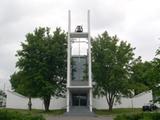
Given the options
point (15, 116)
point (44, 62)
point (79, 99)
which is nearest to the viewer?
point (15, 116)

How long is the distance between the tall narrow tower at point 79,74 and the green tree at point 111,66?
69.8 inches

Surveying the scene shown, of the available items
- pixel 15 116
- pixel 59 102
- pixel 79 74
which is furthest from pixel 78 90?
pixel 15 116

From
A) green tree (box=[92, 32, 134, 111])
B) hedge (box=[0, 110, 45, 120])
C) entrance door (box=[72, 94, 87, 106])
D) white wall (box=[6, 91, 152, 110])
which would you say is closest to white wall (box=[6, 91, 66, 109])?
white wall (box=[6, 91, 152, 110])

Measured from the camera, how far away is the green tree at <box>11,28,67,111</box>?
46.8 m

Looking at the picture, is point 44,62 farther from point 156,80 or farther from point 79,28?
point 156,80

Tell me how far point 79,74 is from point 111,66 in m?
5.09

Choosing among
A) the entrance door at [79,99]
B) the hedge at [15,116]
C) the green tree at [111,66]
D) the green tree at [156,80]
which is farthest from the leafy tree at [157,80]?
the entrance door at [79,99]

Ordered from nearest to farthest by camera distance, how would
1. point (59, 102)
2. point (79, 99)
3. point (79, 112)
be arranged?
point (79, 112) < point (79, 99) < point (59, 102)

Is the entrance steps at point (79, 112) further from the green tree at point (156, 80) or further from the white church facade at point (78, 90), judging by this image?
the green tree at point (156, 80)

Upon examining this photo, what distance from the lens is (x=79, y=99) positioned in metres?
50.7

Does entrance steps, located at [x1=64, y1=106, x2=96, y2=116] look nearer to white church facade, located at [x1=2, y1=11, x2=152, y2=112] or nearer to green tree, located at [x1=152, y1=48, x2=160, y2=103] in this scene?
white church facade, located at [x1=2, y1=11, x2=152, y2=112]

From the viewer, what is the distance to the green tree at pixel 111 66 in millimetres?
46938

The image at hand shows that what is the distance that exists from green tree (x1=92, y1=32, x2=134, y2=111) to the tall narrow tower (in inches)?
69.8

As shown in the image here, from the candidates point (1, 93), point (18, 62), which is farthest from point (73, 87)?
point (1, 93)
